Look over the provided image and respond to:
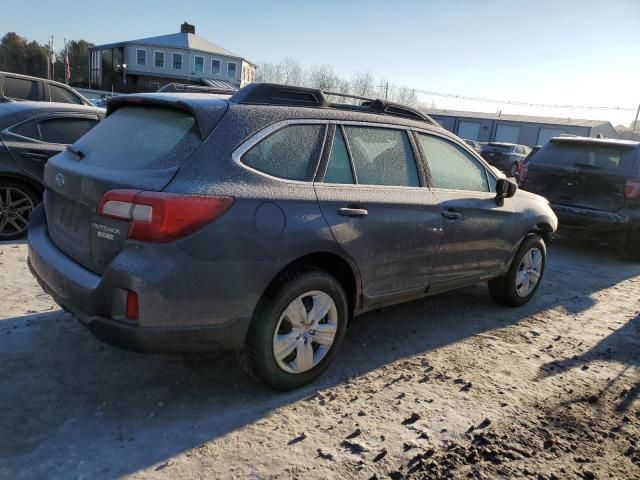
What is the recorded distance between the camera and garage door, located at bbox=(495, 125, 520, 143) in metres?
57.1

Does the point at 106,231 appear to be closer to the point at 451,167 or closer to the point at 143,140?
the point at 143,140

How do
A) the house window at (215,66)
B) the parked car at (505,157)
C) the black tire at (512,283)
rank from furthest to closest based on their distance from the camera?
the house window at (215,66), the parked car at (505,157), the black tire at (512,283)

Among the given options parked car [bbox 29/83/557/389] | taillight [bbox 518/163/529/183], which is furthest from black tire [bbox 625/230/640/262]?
parked car [bbox 29/83/557/389]

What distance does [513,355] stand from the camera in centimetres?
420

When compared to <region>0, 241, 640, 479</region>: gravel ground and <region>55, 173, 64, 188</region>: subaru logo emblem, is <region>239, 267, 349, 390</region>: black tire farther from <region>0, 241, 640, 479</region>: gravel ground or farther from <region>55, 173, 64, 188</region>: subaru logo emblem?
<region>55, 173, 64, 188</region>: subaru logo emblem

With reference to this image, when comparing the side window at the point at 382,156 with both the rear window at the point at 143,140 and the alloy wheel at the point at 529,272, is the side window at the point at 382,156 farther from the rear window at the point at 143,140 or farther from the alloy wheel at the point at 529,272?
the alloy wheel at the point at 529,272

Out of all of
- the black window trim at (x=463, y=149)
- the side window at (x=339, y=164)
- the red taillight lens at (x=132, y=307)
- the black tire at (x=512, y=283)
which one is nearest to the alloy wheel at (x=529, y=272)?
the black tire at (x=512, y=283)

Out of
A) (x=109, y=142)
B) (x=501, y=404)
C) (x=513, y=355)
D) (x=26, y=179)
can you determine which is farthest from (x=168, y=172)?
(x=26, y=179)

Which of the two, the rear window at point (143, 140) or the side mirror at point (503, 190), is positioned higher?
the rear window at point (143, 140)

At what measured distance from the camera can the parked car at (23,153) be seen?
606 centimetres

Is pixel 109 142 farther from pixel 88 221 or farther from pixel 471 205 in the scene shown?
pixel 471 205

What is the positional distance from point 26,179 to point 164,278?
14.7 ft

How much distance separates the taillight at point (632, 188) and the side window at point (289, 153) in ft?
19.0

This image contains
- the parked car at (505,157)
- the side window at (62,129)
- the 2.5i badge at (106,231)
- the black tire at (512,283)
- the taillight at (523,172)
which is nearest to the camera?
the 2.5i badge at (106,231)
